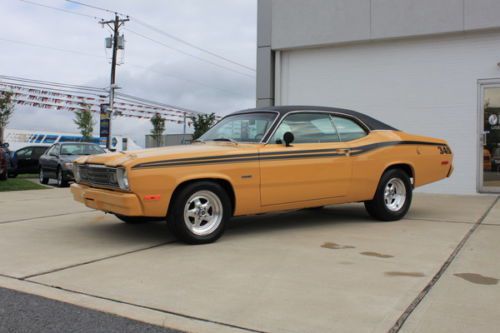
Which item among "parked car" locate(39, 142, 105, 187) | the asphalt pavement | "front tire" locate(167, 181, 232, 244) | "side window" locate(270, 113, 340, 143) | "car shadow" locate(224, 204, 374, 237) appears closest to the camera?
the asphalt pavement

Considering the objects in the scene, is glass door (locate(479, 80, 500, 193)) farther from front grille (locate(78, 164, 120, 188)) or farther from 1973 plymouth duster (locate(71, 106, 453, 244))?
front grille (locate(78, 164, 120, 188))

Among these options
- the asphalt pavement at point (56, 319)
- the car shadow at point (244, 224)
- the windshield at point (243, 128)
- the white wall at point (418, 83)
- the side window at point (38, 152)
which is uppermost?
the white wall at point (418, 83)

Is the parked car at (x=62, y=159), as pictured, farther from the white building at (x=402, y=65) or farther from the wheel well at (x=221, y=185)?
the wheel well at (x=221, y=185)

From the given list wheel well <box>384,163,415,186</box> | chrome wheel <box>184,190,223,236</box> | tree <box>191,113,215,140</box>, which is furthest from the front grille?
tree <box>191,113,215,140</box>

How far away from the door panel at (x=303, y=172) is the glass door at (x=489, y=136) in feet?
18.7

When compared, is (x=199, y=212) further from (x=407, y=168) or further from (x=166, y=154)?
(x=407, y=168)

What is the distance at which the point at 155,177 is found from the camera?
16.5 ft

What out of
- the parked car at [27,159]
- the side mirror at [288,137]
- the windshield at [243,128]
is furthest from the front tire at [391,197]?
the parked car at [27,159]

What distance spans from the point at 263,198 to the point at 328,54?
7.59 meters

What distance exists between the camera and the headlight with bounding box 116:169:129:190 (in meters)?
5.05

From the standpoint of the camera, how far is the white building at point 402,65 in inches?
420

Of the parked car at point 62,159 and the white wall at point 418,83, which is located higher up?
the white wall at point 418,83

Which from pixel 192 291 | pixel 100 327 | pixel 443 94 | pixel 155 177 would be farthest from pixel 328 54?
pixel 100 327

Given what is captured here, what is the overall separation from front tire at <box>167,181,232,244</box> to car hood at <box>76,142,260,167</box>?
0.35m
